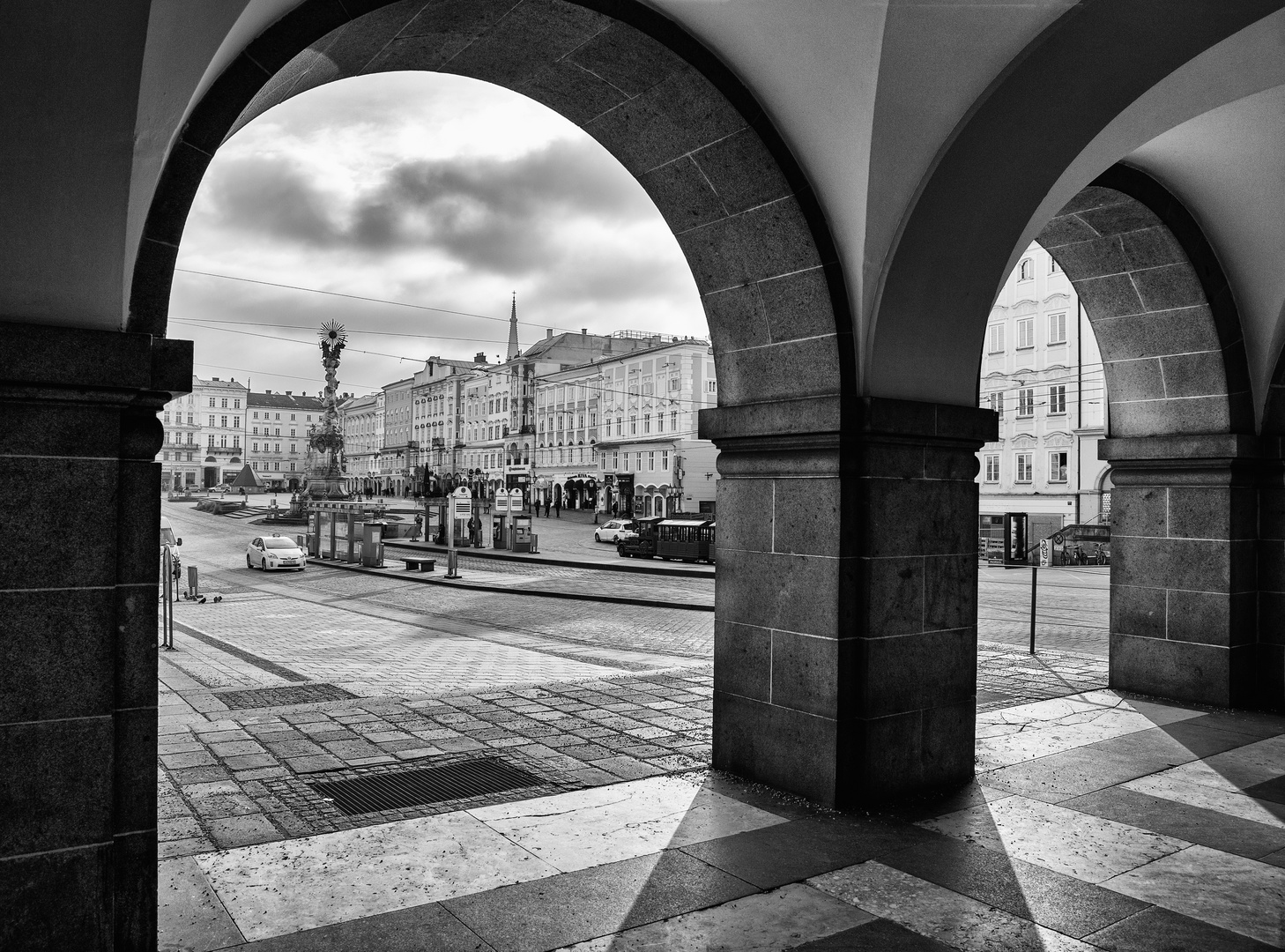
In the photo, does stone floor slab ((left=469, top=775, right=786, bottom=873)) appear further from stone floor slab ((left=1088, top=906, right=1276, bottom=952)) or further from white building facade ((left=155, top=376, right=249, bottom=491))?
white building facade ((left=155, top=376, right=249, bottom=491))

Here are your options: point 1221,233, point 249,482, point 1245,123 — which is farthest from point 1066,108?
point 249,482

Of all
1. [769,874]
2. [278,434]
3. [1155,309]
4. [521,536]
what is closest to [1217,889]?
[769,874]

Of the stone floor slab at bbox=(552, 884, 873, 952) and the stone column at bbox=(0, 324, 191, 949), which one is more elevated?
the stone column at bbox=(0, 324, 191, 949)

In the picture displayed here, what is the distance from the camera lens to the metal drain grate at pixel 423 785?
5527 mm

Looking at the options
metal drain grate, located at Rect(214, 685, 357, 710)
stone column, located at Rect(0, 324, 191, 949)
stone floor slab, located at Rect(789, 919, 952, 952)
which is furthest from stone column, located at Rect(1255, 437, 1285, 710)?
stone column, located at Rect(0, 324, 191, 949)

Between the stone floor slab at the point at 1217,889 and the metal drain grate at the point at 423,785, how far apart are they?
328 centimetres

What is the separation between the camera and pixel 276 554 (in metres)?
27.9

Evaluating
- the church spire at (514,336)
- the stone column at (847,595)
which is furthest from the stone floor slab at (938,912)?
the church spire at (514,336)

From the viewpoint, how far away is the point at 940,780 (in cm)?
595

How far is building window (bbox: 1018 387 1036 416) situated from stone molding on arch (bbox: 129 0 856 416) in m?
40.2

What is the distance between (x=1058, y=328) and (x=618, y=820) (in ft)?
134

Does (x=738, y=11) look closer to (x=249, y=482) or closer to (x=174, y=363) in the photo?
(x=174, y=363)

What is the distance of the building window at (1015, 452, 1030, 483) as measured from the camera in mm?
43594

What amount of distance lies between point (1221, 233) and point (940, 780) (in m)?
5.39
